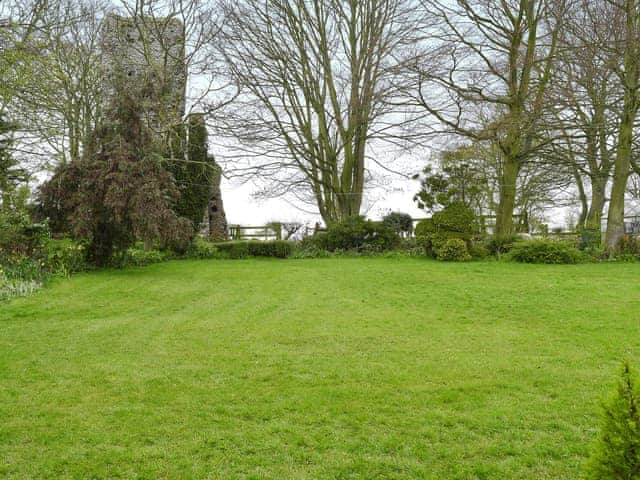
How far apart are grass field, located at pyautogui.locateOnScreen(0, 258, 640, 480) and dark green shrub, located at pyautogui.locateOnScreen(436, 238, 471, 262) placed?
5134 millimetres

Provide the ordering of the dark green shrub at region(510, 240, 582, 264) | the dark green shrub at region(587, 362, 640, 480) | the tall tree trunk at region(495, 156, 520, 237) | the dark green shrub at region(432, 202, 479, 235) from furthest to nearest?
the tall tree trunk at region(495, 156, 520, 237)
the dark green shrub at region(432, 202, 479, 235)
the dark green shrub at region(510, 240, 582, 264)
the dark green shrub at region(587, 362, 640, 480)

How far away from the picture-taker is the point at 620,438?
6.45 ft

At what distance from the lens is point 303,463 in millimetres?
3182

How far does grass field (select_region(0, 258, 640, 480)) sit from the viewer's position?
323 centimetres

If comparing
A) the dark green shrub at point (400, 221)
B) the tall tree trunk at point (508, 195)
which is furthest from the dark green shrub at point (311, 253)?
the tall tree trunk at point (508, 195)

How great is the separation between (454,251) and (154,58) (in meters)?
13.0

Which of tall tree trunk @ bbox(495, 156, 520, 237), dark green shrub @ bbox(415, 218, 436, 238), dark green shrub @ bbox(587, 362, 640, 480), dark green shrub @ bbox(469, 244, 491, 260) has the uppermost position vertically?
tall tree trunk @ bbox(495, 156, 520, 237)

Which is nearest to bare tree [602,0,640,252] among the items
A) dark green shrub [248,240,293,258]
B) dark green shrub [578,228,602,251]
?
dark green shrub [578,228,602,251]

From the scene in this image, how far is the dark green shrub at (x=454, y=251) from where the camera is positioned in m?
14.5

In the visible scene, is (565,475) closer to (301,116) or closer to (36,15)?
(36,15)

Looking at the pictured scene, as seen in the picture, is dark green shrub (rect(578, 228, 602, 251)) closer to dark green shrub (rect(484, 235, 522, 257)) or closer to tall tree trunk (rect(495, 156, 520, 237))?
dark green shrub (rect(484, 235, 522, 257))

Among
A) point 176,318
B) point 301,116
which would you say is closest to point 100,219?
point 176,318

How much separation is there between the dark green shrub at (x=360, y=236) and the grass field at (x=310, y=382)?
7.97 meters

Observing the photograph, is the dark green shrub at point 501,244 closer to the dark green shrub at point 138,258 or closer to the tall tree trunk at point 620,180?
the tall tree trunk at point 620,180
